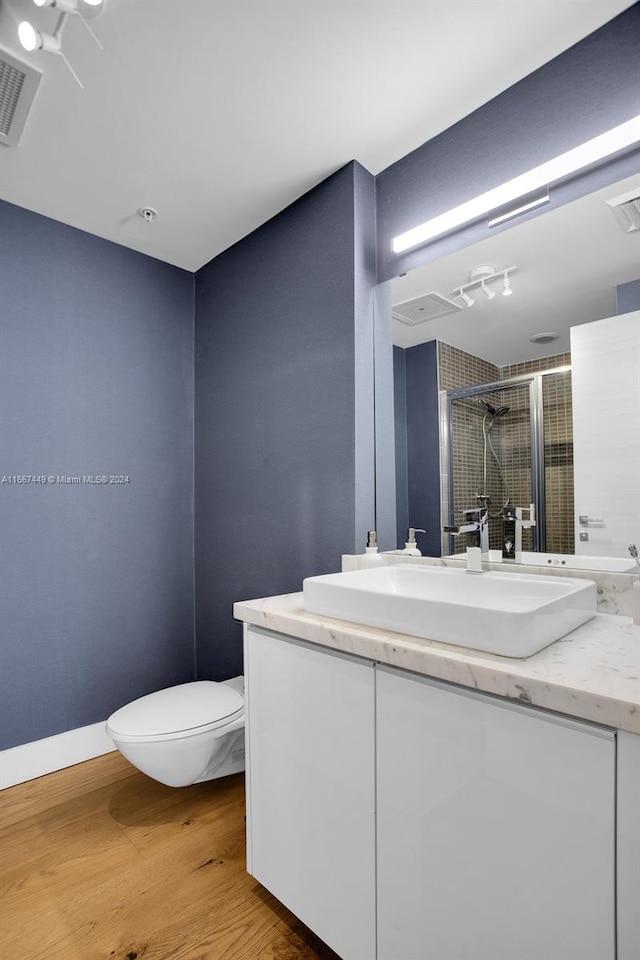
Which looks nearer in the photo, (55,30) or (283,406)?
(55,30)

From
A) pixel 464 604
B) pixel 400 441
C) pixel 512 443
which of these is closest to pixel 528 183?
pixel 512 443

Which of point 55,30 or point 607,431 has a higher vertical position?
point 55,30

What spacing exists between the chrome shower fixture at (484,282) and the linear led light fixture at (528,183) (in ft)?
0.59

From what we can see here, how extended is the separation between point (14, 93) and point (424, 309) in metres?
1.49

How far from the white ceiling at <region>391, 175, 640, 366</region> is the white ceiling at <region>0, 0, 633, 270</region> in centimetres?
49

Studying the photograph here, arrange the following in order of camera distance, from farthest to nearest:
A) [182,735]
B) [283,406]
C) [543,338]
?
[283,406] → [182,735] → [543,338]

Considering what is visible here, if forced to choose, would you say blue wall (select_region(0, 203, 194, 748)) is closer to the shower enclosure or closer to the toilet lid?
the toilet lid

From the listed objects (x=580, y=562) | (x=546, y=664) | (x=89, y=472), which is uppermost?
(x=89, y=472)

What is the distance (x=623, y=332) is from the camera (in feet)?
4.29

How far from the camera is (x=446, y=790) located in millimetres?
930

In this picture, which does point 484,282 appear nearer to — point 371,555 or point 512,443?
point 512,443

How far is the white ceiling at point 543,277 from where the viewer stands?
4.40 feet

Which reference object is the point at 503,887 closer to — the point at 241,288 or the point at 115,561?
the point at 115,561

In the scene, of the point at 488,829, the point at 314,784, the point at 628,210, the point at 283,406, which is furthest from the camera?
the point at 283,406
